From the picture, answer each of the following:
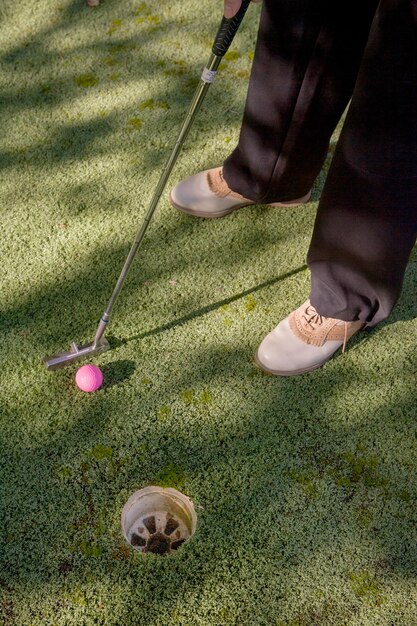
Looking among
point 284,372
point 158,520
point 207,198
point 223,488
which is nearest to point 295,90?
point 207,198

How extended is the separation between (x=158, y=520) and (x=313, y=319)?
0.98 m

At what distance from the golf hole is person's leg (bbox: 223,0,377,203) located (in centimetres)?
138

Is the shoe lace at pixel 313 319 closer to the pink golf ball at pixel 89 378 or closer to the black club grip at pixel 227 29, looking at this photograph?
the pink golf ball at pixel 89 378

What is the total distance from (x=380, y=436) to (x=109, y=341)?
1129 mm

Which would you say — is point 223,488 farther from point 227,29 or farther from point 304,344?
point 227,29

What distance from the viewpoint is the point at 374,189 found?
1.87 meters

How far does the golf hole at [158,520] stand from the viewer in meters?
2.00

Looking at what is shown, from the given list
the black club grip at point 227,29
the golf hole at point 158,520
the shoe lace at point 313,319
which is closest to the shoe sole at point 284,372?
the shoe lace at point 313,319

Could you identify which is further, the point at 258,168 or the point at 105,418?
the point at 258,168

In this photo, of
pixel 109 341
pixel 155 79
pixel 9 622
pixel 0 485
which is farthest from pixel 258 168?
pixel 9 622

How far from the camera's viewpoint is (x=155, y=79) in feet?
10.9

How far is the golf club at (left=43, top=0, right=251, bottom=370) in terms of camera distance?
5.70ft

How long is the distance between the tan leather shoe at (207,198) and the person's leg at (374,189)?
2.17 feet

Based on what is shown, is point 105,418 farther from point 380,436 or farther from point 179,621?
point 380,436
